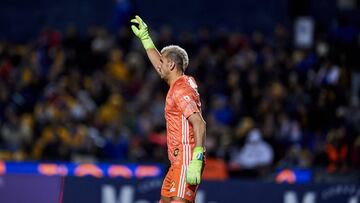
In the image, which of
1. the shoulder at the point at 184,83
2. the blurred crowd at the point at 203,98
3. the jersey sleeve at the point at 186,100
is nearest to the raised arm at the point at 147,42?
the shoulder at the point at 184,83

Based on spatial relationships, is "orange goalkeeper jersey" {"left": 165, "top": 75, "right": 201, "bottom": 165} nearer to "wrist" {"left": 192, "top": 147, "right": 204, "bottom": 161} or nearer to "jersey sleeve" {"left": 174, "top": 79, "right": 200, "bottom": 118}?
"jersey sleeve" {"left": 174, "top": 79, "right": 200, "bottom": 118}

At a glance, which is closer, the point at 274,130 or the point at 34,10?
the point at 274,130

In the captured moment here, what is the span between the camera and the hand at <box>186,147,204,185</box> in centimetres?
960

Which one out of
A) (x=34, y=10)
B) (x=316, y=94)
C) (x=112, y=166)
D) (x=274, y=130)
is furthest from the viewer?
(x=34, y=10)

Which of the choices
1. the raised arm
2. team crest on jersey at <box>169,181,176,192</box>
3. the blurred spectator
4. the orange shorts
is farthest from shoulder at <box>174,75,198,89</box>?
the blurred spectator

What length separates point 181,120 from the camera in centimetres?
1004

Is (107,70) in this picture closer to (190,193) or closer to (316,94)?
(316,94)

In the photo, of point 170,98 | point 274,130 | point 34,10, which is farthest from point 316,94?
point 170,98

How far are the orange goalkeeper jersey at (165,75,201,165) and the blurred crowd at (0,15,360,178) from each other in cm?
894

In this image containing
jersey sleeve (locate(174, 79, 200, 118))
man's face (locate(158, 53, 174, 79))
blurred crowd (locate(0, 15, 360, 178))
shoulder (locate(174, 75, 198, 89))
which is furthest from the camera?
blurred crowd (locate(0, 15, 360, 178))

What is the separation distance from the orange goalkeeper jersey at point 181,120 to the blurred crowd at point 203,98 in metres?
8.94

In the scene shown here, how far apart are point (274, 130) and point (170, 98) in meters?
10.7

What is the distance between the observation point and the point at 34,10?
26.8 meters

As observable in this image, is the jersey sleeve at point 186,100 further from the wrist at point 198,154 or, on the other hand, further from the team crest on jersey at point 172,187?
the team crest on jersey at point 172,187
